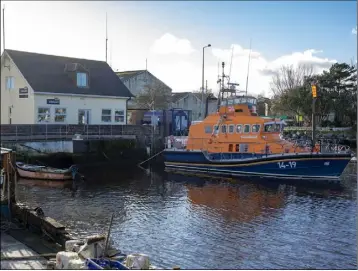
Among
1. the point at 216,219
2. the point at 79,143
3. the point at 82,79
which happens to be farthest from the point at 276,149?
the point at 82,79

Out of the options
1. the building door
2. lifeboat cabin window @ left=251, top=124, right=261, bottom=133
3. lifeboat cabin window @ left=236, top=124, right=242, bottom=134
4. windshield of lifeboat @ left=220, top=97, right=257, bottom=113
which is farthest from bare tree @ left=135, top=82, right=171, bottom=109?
lifeboat cabin window @ left=251, top=124, right=261, bottom=133

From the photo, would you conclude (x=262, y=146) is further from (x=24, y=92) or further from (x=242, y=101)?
(x=24, y=92)

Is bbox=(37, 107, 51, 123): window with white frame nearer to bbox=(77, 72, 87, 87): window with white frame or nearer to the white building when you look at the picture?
the white building

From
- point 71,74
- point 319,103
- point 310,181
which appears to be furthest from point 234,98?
point 319,103

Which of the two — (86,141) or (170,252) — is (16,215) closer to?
(170,252)

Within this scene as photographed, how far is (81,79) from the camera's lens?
32125mm

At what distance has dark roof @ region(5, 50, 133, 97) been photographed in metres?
29.8

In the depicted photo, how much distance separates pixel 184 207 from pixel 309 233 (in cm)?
537

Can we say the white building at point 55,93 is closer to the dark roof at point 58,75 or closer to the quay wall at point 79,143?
the dark roof at point 58,75

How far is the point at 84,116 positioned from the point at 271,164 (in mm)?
14788

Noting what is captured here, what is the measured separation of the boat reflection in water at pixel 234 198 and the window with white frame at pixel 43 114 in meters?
11.1

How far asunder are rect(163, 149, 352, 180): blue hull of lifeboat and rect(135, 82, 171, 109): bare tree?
812 inches

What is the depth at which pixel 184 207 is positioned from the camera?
16969 mm

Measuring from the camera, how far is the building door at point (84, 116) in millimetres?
31203
